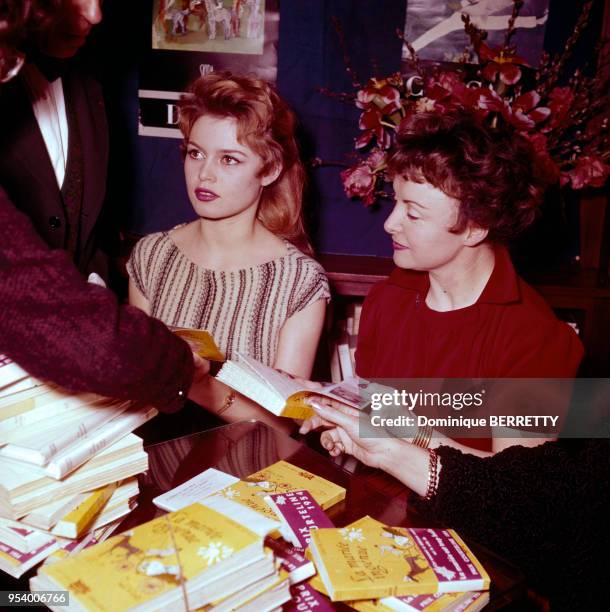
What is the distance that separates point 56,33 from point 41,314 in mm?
870

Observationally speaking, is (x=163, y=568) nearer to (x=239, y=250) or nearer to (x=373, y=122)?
(x=239, y=250)

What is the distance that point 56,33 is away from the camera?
58.4 inches

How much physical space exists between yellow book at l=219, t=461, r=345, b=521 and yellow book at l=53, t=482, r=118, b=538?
Answer: 8.8 inches

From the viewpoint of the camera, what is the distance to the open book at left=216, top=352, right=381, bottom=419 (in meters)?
1.36

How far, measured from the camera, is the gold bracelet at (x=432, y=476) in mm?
1350

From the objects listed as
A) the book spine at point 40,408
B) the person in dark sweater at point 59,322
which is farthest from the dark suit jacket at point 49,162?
the book spine at point 40,408

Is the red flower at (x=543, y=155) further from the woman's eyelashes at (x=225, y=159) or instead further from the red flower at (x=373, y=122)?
the woman's eyelashes at (x=225, y=159)

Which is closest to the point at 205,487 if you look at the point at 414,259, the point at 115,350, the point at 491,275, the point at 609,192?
the point at 115,350

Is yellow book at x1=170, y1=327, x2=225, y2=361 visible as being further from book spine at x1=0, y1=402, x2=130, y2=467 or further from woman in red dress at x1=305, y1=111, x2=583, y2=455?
woman in red dress at x1=305, y1=111, x2=583, y2=455

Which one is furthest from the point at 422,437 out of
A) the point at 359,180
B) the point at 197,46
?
the point at 197,46

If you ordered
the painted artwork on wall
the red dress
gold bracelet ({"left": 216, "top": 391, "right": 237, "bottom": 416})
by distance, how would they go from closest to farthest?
1. the red dress
2. gold bracelet ({"left": 216, "top": 391, "right": 237, "bottom": 416})
3. the painted artwork on wall

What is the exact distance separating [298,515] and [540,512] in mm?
534

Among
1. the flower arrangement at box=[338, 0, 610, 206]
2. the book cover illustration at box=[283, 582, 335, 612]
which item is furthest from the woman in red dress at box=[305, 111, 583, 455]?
the book cover illustration at box=[283, 582, 335, 612]

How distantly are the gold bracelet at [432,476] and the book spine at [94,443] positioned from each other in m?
0.62
